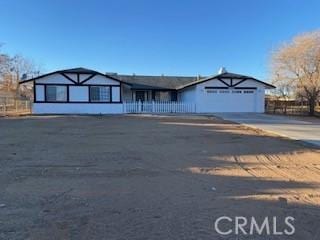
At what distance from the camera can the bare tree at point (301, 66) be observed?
1232 inches

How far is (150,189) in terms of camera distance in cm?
679

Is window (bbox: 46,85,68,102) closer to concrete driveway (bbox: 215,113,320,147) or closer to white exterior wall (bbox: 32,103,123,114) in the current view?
white exterior wall (bbox: 32,103,123,114)

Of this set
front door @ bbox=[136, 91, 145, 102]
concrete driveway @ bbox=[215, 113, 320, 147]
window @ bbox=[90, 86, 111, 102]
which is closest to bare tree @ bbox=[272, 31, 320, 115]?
concrete driveway @ bbox=[215, 113, 320, 147]

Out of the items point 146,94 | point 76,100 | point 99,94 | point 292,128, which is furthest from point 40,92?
point 292,128

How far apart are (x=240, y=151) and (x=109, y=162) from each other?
4.04m

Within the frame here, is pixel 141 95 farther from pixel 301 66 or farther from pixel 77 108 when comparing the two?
pixel 301 66

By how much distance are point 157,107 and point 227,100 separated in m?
6.19

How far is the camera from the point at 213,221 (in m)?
5.10

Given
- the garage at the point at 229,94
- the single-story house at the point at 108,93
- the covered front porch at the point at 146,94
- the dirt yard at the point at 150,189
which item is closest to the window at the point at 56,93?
the single-story house at the point at 108,93

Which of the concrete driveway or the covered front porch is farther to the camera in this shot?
the covered front porch

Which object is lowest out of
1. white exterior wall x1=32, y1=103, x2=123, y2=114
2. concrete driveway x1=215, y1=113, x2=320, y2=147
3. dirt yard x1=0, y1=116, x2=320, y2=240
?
dirt yard x1=0, y1=116, x2=320, y2=240

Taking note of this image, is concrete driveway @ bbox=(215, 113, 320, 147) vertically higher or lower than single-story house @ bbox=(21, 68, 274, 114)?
lower

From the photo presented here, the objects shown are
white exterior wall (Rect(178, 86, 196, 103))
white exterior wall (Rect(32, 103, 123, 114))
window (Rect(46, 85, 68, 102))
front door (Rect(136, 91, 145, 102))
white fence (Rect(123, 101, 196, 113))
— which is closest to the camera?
white exterior wall (Rect(32, 103, 123, 114))

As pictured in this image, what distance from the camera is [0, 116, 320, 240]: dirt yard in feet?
16.0
